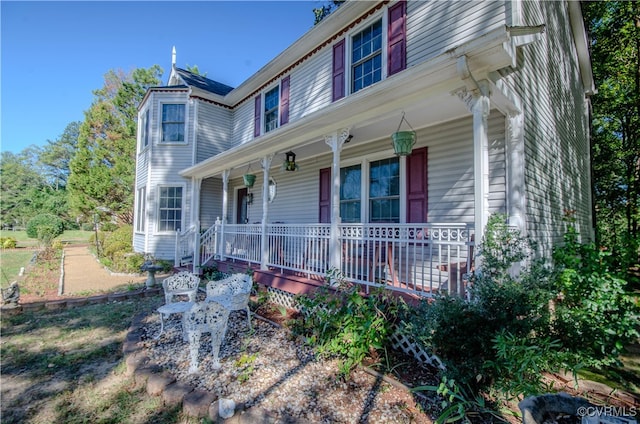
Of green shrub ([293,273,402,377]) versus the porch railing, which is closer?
green shrub ([293,273,402,377])

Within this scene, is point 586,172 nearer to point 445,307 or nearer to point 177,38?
point 445,307

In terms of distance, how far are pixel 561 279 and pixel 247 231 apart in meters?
5.91

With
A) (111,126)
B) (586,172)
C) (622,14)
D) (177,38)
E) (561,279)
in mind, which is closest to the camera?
(561,279)

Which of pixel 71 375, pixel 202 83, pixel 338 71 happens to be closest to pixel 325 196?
pixel 338 71

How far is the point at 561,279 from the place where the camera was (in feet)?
11.6

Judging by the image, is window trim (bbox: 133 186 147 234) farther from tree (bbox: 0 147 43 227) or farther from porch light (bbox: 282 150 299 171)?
tree (bbox: 0 147 43 227)

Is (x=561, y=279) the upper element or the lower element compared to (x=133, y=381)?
upper

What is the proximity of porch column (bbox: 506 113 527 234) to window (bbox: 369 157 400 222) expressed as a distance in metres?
2.06

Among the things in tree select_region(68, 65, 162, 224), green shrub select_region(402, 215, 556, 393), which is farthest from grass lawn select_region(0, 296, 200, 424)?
tree select_region(68, 65, 162, 224)

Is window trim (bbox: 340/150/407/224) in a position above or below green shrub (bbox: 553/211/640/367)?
above

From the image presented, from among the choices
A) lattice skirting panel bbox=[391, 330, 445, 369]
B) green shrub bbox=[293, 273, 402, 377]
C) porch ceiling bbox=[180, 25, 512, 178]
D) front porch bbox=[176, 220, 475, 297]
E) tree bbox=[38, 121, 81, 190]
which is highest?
tree bbox=[38, 121, 81, 190]

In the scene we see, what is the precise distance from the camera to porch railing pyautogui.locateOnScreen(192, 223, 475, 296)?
3613 millimetres

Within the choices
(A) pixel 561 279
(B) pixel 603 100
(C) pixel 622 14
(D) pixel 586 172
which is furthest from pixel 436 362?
(C) pixel 622 14

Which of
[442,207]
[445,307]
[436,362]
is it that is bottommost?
[436,362]
